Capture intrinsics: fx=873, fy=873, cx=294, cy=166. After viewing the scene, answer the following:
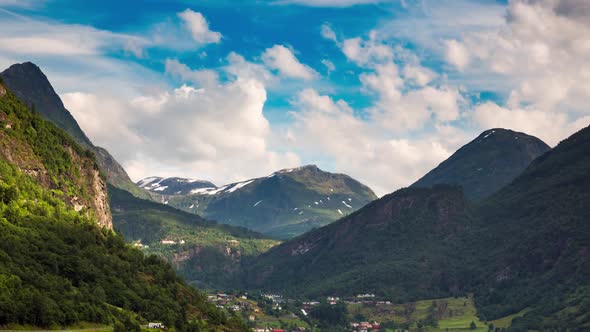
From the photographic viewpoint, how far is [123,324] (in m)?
197

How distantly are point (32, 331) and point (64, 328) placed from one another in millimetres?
11935

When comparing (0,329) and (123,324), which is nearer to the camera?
(0,329)

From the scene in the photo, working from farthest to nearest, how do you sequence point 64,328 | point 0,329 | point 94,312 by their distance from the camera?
point 94,312 → point 64,328 → point 0,329

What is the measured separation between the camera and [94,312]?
197m

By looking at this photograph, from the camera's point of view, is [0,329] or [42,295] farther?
[42,295]

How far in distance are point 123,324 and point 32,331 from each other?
29.3m

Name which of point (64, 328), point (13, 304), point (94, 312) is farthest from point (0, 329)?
point (94, 312)

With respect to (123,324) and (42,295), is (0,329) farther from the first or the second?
(123,324)

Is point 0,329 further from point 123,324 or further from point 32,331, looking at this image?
point 123,324

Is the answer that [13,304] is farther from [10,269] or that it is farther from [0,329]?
[10,269]

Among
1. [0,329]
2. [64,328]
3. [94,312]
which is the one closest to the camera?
[0,329]

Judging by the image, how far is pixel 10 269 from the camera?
191500 mm

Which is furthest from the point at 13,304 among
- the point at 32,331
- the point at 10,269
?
the point at 10,269

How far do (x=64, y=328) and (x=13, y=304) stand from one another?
16.7m
